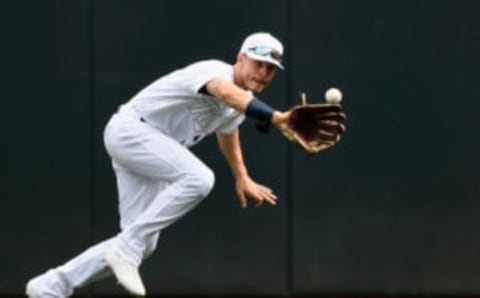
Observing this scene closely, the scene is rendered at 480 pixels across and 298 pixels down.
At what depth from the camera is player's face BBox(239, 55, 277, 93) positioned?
30.1ft

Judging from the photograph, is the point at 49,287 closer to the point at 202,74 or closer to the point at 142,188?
the point at 142,188

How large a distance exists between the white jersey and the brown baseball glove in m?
0.59

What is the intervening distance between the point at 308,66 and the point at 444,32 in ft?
3.11

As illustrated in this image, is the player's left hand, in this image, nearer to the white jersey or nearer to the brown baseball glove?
the white jersey

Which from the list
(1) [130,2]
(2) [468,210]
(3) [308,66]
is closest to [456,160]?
(2) [468,210]

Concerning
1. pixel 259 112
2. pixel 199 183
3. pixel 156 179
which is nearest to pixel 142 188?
pixel 156 179

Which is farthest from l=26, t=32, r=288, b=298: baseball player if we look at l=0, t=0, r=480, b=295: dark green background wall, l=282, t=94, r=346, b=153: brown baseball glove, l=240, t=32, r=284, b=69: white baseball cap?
l=0, t=0, r=480, b=295: dark green background wall

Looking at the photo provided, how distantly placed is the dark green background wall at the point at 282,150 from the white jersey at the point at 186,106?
7.05 feet

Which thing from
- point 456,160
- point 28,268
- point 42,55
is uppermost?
point 42,55

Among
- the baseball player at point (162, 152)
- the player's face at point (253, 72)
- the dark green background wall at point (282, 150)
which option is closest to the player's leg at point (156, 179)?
the baseball player at point (162, 152)

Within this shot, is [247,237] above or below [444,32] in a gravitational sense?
below

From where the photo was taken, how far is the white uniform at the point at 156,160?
30.3 ft

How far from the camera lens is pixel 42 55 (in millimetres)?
11742

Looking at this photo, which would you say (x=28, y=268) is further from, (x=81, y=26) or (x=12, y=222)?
(x=81, y=26)
